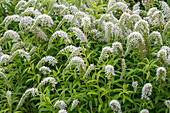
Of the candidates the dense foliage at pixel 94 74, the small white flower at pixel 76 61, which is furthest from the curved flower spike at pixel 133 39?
the small white flower at pixel 76 61

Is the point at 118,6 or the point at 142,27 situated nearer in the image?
the point at 142,27

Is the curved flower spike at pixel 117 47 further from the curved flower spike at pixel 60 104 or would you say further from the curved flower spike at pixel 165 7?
the curved flower spike at pixel 165 7

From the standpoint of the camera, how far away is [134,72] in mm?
4352

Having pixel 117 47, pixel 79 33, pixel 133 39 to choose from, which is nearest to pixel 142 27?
pixel 133 39

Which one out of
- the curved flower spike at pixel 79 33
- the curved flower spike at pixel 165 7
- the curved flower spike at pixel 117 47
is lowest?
the curved flower spike at pixel 117 47

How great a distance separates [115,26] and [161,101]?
1.62 metres

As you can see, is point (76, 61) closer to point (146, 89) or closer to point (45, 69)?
point (45, 69)

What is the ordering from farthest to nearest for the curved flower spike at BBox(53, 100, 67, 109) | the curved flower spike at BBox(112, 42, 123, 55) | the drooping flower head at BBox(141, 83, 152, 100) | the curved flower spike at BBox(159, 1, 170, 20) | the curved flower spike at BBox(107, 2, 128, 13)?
the curved flower spike at BBox(159, 1, 170, 20)
the curved flower spike at BBox(107, 2, 128, 13)
the curved flower spike at BBox(112, 42, 123, 55)
the curved flower spike at BBox(53, 100, 67, 109)
the drooping flower head at BBox(141, 83, 152, 100)

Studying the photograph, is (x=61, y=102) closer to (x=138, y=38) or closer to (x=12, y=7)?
(x=138, y=38)

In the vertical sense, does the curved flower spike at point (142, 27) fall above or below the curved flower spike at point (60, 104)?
above

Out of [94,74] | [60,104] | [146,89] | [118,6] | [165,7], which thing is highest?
[118,6]

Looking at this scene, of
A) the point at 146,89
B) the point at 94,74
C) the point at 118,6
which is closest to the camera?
the point at 146,89

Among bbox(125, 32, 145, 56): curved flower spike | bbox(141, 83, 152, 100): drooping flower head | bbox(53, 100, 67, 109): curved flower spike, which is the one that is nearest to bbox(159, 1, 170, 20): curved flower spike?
bbox(125, 32, 145, 56): curved flower spike

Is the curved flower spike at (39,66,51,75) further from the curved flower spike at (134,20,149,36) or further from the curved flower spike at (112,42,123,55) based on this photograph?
the curved flower spike at (134,20,149,36)
